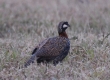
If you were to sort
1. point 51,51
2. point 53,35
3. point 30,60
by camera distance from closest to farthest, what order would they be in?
point 30,60, point 51,51, point 53,35

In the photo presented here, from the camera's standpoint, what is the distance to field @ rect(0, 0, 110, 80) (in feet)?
24.6

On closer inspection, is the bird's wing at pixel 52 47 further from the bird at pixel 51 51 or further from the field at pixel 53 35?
the field at pixel 53 35

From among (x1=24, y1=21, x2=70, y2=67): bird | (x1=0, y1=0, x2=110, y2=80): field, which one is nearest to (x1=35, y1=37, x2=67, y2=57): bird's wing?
(x1=24, y1=21, x2=70, y2=67): bird

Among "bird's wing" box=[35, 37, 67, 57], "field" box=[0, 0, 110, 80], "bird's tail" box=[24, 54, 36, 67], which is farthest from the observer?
"bird's wing" box=[35, 37, 67, 57]

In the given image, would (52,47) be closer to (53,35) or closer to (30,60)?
(30,60)

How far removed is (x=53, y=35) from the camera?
413 inches

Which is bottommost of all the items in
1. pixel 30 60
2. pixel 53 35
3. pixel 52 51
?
pixel 30 60

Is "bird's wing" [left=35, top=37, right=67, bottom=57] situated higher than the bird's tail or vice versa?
"bird's wing" [left=35, top=37, right=67, bottom=57]

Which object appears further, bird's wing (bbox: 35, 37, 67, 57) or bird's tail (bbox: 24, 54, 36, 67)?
bird's wing (bbox: 35, 37, 67, 57)

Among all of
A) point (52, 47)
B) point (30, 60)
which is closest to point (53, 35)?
point (52, 47)

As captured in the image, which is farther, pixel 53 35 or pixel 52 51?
pixel 53 35

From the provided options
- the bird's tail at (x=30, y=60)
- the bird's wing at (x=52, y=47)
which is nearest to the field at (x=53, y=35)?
the bird's tail at (x=30, y=60)

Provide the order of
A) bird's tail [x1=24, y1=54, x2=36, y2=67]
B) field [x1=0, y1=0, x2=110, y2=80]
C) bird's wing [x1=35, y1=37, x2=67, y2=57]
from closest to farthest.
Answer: field [x1=0, y1=0, x2=110, y2=80]
bird's tail [x1=24, y1=54, x2=36, y2=67]
bird's wing [x1=35, y1=37, x2=67, y2=57]

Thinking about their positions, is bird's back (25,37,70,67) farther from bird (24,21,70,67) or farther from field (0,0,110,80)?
field (0,0,110,80)
